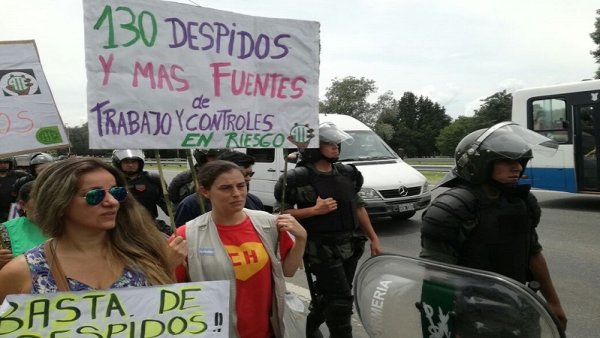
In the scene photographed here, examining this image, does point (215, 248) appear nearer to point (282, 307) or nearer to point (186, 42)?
point (282, 307)

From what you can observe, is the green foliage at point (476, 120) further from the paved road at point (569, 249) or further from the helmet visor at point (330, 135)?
the helmet visor at point (330, 135)

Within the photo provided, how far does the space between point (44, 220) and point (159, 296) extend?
49 centimetres

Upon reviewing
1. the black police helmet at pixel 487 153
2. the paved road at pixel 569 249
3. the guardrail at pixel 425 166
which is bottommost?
the paved road at pixel 569 249

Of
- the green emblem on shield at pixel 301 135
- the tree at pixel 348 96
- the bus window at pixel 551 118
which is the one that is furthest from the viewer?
the tree at pixel 348 96

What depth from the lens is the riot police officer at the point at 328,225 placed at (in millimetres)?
3502

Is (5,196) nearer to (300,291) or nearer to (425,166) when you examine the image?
(300,291)

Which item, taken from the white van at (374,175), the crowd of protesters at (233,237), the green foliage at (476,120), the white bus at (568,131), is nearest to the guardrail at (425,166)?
the white van at (374,175)

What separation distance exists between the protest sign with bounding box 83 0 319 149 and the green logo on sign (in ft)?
3.18

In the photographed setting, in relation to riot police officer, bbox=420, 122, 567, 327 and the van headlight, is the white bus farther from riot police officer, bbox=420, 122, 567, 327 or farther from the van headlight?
riot police officer, bbox=420, 122, 567, 327

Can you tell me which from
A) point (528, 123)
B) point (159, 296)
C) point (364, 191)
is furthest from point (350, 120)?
point (159, 296)

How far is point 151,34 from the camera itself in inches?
88.1

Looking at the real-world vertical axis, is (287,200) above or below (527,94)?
below

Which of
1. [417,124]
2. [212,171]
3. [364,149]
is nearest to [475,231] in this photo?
[212,171]

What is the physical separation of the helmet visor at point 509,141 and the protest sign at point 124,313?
4.48 feet
